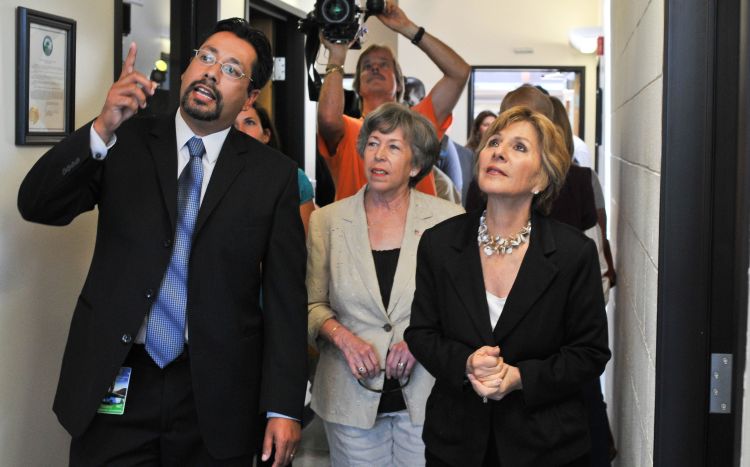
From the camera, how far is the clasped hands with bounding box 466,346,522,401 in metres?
1.99

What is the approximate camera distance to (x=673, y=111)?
183 cm

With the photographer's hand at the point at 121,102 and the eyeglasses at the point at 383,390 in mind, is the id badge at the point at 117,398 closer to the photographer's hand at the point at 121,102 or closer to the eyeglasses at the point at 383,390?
the photographer's hand at the point at 121,102

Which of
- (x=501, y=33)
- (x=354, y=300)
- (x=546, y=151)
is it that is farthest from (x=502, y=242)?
(x=501, y=33)

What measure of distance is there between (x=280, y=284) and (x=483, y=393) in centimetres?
50

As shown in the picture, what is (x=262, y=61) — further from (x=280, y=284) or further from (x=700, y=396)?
(x=700, y=396)

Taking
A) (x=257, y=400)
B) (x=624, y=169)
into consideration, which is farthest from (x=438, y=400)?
(x=624, y=169)

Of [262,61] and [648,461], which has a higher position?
[262,61]

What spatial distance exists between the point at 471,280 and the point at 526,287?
0.40 ft

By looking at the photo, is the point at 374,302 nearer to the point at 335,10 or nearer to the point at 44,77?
the point at 44,77

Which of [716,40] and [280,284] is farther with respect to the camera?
[280,284]

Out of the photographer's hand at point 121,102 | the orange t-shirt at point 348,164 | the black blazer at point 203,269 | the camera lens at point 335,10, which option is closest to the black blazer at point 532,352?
the black blazer at point 203,269

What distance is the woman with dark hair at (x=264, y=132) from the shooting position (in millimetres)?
3166

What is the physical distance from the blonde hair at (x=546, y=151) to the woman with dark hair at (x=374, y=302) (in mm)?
472

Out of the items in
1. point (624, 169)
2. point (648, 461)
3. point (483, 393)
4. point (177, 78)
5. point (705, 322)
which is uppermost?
point (177, 78)
